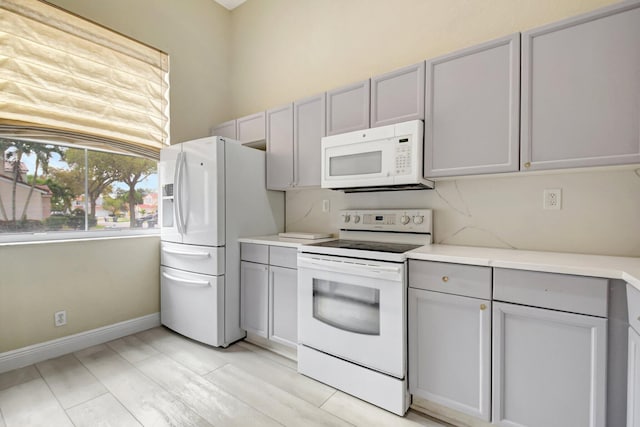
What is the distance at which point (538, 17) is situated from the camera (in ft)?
5.92

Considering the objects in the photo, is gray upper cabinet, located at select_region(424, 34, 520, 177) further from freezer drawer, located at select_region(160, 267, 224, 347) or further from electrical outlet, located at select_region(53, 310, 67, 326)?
electrical outlet, located at select_region(53, 310, 67, 326)

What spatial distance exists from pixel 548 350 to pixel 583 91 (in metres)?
1.25

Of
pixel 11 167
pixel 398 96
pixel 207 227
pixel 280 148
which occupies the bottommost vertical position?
pixel 207 227

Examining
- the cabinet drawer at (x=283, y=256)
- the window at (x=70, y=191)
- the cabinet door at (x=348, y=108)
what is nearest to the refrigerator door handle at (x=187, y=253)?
the window at (x=70, y=191)

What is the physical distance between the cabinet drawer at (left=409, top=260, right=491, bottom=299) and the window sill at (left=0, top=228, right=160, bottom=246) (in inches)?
96.7

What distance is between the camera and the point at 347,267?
1.81m

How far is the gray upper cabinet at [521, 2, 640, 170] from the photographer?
53.1 inches

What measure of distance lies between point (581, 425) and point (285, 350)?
178cm

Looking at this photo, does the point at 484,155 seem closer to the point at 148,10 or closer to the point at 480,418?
the point at 480,418

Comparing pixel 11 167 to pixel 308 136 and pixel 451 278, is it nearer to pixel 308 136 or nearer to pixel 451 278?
pixel 308 136

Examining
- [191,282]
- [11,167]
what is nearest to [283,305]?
[191,282]

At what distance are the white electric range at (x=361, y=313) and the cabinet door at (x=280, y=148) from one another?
0.88m

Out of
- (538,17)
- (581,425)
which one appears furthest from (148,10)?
(581,425)

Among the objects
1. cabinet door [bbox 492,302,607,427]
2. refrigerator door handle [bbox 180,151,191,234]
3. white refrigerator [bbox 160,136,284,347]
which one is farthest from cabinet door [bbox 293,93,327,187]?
cabinet door [bbox 492,302,607,427]
